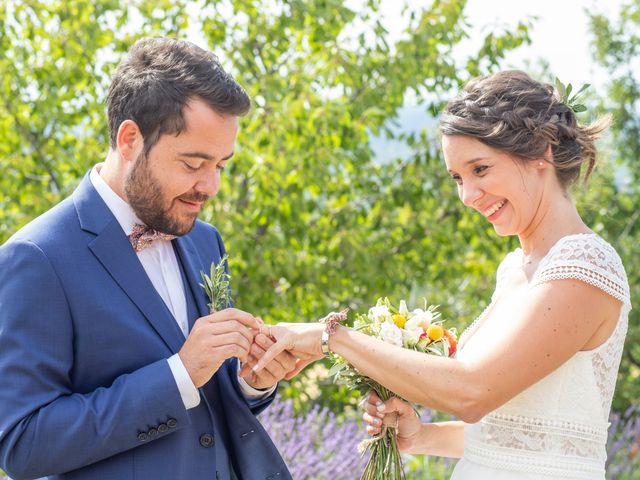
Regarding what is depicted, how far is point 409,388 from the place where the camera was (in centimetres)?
278

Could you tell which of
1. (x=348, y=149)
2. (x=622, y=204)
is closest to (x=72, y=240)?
(x=348, y=149)

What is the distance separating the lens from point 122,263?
2.71 meters

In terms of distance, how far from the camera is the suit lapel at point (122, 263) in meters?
2.68

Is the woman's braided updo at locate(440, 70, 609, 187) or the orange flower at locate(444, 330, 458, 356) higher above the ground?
the woman's braided updo at locate(440, 70, 609, 187)

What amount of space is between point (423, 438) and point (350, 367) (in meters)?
0.47

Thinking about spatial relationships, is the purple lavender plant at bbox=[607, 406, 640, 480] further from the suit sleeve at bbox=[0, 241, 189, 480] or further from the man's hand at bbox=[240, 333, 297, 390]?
the suit sleeve at bbox=[0, 241, 189, 480]

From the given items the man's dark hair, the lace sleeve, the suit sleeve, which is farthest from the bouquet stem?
the man's dark hair

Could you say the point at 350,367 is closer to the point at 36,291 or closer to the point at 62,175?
→ the point at 36,291

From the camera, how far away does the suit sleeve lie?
2.45 m

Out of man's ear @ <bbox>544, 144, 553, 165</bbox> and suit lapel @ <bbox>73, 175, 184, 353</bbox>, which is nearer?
suit lapel @ <bbox>73, 175, 184, 353</bbox>

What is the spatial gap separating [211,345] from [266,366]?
390mm

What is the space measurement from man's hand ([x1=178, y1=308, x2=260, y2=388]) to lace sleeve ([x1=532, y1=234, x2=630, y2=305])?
919 mm

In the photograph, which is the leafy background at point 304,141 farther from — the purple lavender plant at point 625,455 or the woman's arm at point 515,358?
the woman's arm at point 515,358

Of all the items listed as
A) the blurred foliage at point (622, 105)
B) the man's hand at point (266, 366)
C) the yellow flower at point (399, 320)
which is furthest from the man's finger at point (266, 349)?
the blurred foliage at point (622, 105)
